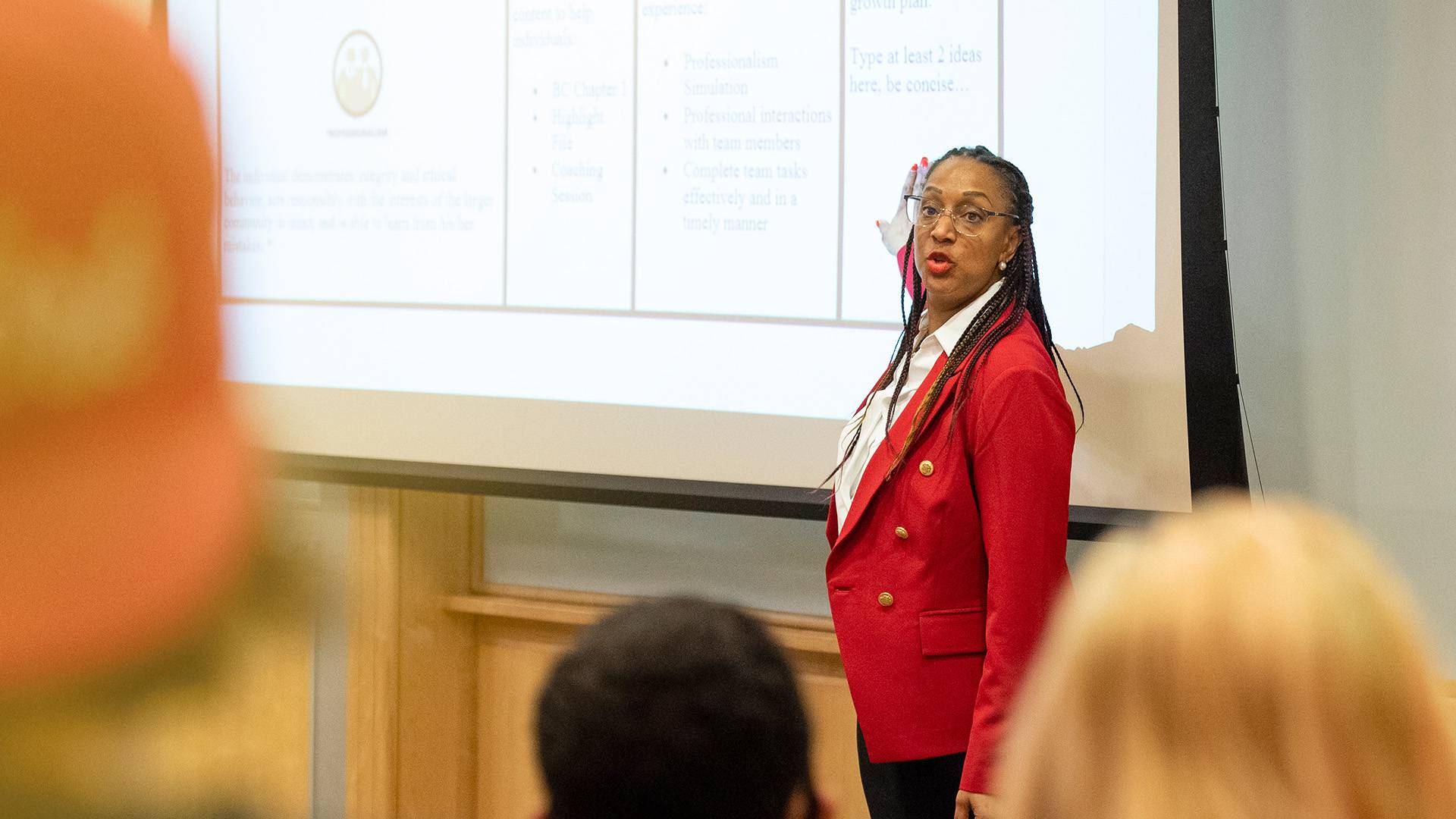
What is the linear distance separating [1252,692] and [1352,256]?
191 cm

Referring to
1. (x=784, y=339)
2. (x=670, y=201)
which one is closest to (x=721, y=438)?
(x=784, y=339)

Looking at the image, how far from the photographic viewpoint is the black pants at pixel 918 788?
5.53 ft

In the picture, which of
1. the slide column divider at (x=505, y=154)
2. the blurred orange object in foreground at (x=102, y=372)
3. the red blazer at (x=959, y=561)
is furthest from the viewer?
the slide column divider at (x=505, y=154)

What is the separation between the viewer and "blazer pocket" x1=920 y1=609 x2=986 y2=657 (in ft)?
5.31

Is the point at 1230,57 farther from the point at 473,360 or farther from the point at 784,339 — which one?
the point at 473,360

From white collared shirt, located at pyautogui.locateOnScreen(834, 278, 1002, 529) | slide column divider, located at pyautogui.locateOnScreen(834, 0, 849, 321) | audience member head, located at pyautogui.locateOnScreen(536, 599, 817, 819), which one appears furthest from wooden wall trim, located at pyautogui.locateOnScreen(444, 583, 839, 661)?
audience member head, located at pyautogui.locateOnScreen(536, 599, 817, 819)

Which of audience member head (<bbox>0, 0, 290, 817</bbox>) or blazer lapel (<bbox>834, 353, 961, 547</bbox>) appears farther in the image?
blazer lapel (<bbox>834, 353, 961, 547</bbox>)

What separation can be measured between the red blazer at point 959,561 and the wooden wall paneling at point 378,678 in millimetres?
1371

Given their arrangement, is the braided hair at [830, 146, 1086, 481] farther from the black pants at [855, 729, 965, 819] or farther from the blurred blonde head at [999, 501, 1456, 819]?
the blurred blonde head at [999, 501, 1456, 819]

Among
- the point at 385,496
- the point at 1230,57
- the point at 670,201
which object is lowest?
the point at 385,496

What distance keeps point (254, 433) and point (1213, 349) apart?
2.05 m

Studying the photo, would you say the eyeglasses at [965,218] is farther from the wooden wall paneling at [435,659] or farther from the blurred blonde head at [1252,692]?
the wooden wall paneling at [435,659]

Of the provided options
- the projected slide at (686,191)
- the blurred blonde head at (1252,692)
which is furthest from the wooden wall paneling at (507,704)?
the blurred blonde head at (1252,692)

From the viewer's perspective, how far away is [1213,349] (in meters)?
2.04
